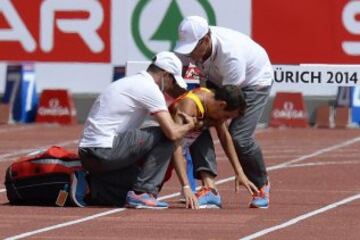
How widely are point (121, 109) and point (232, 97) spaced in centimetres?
96

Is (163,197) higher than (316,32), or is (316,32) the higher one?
(163,197)

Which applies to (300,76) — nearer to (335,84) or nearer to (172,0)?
(335,84)

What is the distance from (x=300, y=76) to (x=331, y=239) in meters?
4.10

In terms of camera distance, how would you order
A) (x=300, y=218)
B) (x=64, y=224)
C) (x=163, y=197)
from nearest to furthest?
(x=64, y=224)
(x=300, y=218)
(x=163, y=197)

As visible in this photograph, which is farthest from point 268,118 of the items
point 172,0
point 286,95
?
point 172,0

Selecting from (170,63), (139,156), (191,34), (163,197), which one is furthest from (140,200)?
(191,34)

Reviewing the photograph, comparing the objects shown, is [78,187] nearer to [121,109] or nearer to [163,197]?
[121,109]

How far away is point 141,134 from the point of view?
1245 centimetres

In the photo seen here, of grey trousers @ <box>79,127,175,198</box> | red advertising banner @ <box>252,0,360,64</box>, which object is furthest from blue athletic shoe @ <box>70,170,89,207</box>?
red advertising banner @ <box>252,0,360,64</box>

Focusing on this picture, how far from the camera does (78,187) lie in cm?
1266

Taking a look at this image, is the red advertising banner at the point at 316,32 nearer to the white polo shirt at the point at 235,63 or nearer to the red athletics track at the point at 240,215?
the red athletics track at the point at 240,215

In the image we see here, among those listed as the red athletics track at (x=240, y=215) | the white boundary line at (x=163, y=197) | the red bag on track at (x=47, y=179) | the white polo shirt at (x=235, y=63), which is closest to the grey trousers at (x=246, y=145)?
the white polo shirt at (x=235, y=63)

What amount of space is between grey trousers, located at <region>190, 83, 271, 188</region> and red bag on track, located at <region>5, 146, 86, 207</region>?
1.07 meters

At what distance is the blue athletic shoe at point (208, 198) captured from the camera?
1283cm
